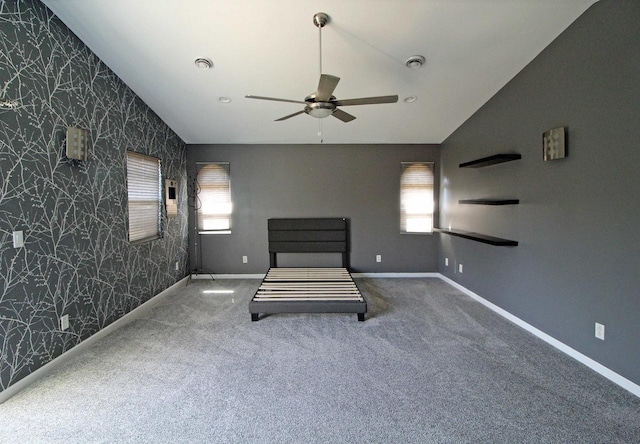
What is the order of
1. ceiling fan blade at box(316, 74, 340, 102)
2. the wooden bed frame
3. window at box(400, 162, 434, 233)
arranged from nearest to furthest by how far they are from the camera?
1. ceiling fan blade at box(316, 74, 340, 102)
2. the wooden bed frame
3. window at box(400, 162, 434, 233)

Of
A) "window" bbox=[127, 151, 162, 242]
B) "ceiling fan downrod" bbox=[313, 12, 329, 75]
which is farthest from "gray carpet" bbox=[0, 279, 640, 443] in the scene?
"ceiling fan downrod" bbox=[313, 12, 329, 75]

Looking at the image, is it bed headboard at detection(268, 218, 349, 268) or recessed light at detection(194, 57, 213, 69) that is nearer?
recessed light at detection(194, 57, 213, 69)

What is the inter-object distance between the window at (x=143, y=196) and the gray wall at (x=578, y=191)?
4552mm

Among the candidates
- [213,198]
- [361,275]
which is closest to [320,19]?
[213,198]

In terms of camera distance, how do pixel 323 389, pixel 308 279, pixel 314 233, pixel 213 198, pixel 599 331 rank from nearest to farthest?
pixel 323 389 → pixel 599 331 → pixel 308 279 → pixel 314 233 → pixel 213 198

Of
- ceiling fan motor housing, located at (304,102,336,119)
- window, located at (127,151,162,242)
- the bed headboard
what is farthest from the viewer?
the bed headboard

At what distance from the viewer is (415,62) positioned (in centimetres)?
293

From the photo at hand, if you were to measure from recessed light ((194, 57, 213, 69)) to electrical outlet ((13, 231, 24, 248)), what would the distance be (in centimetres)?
215

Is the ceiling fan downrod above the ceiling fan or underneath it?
above

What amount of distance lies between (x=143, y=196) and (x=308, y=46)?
288 cm

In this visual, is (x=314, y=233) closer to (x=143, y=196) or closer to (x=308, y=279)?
(x=308, y=279)

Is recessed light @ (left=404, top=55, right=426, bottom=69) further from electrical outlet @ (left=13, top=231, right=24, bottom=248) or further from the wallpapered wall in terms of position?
electrical outlet @ (left=13, top=231, right=24, bottom=248)

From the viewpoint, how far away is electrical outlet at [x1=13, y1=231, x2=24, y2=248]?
208cm

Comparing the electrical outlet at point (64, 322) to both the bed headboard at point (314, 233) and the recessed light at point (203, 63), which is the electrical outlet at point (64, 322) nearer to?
the recessed light at point (203, 63)
